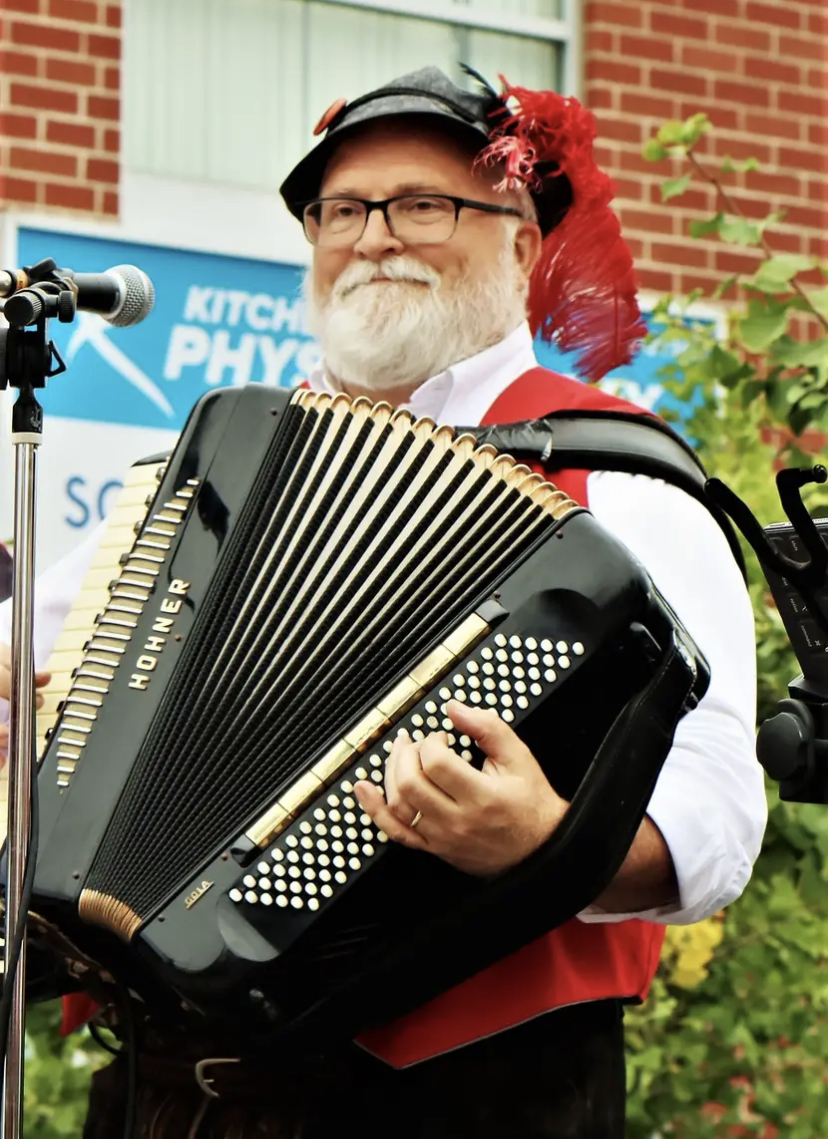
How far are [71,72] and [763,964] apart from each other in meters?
2.95

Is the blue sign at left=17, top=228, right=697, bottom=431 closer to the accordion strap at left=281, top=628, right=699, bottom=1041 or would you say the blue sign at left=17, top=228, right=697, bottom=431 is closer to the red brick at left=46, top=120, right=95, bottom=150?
the red brick at left=46, top=120, right=95, bottom=150

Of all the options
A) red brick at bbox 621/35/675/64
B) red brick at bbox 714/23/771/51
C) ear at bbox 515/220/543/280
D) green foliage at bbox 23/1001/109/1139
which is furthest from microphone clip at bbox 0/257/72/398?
red brick at bbox 714/23/771/51

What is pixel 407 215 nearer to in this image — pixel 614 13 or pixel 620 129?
pixel 620 129

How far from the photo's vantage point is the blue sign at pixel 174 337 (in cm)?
509

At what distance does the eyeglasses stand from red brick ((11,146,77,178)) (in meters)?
2.31

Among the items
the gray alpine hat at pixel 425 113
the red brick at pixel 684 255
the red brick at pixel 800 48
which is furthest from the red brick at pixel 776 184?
the gray alpine hat at pixel 425 113

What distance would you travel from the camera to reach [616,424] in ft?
9.07

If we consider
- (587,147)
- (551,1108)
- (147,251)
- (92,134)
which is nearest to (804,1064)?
(551,1108)

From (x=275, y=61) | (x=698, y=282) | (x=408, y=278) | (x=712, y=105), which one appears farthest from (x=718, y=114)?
(x=408, y=278)

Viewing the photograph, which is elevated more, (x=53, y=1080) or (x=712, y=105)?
(x=712, y=105)

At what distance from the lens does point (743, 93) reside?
609 cm

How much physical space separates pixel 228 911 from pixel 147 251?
3.22 m

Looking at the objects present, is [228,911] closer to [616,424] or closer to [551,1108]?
[551,1108]

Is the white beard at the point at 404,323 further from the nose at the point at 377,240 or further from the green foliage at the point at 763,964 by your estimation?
the green foliage at the point at 763,964
